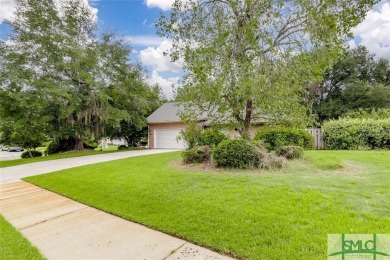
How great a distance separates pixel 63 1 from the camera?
49.1 feet

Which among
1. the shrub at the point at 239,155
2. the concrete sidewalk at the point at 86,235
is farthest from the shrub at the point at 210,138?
A: the concrete sidewalk at the point at 86,235

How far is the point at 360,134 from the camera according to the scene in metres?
12.1

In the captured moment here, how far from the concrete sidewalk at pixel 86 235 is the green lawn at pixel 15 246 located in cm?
9

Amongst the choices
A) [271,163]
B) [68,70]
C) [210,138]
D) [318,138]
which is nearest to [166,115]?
[68,70]

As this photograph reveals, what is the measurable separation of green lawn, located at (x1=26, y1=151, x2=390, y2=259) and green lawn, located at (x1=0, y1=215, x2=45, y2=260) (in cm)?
135

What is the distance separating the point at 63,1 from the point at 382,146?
766 inches

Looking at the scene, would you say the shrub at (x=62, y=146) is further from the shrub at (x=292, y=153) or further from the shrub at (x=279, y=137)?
the shrub at (x=292, y=153)

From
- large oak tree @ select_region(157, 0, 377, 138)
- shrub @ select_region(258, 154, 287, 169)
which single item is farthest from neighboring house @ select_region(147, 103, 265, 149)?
shrub @ select_region(258, 154, 287, 169)

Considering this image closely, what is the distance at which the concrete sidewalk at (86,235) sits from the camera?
9.91ft

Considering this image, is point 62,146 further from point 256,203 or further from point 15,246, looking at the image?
point 256,203

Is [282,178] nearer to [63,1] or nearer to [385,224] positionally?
[385,224]

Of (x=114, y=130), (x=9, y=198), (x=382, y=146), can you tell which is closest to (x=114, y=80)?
(x=114, y=130)

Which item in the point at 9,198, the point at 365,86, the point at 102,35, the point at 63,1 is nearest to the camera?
the point at 9,198

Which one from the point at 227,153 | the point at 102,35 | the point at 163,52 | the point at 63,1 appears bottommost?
the point at 227,153
